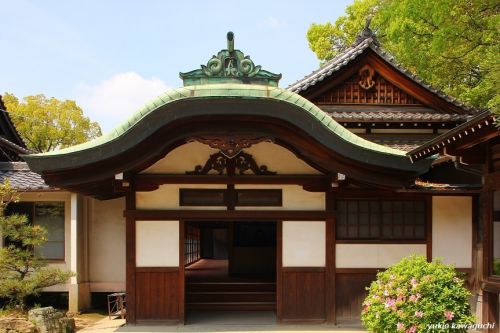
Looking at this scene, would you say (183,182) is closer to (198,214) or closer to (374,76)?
(198,214)

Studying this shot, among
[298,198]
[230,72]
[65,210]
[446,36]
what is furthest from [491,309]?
[65,210]

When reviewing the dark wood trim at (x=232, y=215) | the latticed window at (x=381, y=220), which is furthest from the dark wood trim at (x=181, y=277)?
the latticed window at (x=381, y=220)

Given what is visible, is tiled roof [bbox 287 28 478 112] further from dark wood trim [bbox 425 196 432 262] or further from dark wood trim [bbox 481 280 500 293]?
dark wood trim [bbox 481 280 500 293]

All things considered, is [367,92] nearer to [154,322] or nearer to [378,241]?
[378,241]

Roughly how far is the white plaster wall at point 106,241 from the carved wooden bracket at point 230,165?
393cm

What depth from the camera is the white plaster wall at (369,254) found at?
10445mm

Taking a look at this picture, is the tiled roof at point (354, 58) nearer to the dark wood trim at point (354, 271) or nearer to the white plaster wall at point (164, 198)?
the white plaster wall at point (164, 198)

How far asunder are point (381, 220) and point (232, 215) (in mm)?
3128

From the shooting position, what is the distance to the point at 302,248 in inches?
409

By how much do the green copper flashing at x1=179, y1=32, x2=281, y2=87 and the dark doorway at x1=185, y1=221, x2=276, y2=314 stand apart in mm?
5633

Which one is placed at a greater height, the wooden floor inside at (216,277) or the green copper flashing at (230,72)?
the green copper flashing at (230,72)

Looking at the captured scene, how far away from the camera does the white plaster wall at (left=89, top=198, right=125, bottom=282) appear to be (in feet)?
43.2

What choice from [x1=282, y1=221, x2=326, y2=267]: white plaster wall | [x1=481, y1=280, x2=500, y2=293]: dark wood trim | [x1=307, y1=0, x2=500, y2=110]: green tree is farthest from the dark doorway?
[x1=307, y1=0, x2=500, y2=110]: green tree

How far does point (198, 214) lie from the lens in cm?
1032
